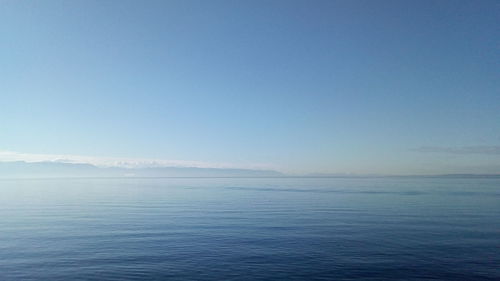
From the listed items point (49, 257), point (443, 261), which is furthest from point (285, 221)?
point (49, 257)

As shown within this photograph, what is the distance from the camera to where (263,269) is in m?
31.2

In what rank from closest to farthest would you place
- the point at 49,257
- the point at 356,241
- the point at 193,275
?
the point at 193,275 → the point at 49,257 → the point at 356,241

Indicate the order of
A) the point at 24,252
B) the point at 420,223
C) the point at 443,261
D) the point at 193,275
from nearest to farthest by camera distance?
the point at 193,275 < the point at 443,261 < the point at 24,252 < the point at 420,223

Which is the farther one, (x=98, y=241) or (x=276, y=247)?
(x=98, y=241)

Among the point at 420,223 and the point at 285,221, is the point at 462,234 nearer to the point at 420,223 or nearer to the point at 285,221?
the point at 420,223

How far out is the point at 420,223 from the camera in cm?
5928

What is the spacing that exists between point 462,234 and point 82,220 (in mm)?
64262

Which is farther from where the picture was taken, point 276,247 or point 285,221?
point 285,221

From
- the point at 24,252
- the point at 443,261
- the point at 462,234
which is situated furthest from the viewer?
the point at 462,234

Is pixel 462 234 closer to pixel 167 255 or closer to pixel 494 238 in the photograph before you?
pixel 494 238

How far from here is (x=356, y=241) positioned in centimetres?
4353

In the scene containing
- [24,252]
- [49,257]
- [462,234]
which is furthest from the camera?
[462,234]

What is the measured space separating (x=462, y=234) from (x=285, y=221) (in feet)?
89.9

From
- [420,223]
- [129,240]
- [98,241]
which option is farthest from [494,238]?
[98,241]
